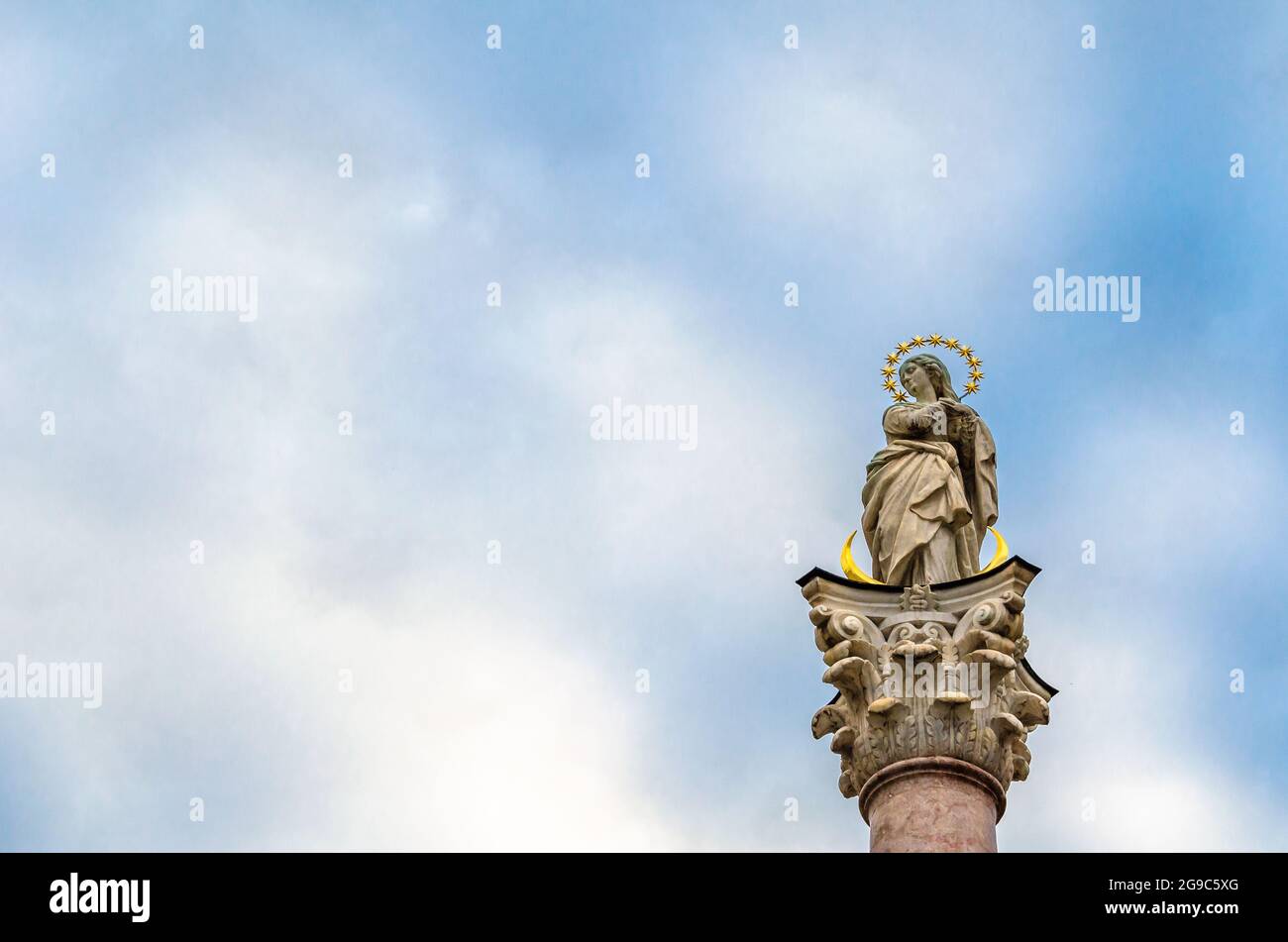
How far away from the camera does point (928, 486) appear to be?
2700cm

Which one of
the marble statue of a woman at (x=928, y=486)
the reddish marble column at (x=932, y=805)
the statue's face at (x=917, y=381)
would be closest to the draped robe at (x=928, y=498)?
the marble statue of a woman at (x=928, y=486)

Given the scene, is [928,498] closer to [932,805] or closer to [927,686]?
[927,686]

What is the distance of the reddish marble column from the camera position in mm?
23891

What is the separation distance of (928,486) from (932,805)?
13.9ft

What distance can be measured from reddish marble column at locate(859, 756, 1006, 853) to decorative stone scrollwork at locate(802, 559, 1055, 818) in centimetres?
13

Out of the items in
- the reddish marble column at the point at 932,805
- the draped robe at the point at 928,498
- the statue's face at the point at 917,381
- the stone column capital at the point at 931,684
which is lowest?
the reddish marble column at the point at 932,805

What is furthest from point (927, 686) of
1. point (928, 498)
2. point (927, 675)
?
point (928, 498)

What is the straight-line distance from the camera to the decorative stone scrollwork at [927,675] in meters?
24.5

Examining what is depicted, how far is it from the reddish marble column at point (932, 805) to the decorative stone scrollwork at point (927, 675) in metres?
0.13

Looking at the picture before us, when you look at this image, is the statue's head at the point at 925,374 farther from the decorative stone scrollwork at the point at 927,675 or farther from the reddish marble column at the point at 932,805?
the reddish marble column at the point at 932,805
